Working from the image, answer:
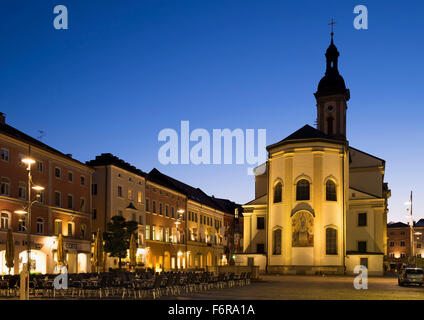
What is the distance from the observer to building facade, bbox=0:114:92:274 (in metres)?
37.5

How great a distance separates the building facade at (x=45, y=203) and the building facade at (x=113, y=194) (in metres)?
1.71

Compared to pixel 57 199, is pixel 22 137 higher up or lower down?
higher up

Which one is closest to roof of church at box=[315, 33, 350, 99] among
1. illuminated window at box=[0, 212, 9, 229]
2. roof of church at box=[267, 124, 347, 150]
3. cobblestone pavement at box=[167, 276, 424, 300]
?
roof of church at box=[267, 124, 347, 150]

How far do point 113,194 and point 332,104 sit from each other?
29.4 m

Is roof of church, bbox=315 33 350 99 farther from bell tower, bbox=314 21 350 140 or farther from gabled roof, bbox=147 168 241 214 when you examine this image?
gabled roof, bbox=147 168 241 214

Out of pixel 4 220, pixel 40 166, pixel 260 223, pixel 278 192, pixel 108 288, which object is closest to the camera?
pixel 108 288

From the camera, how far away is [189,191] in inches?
3118

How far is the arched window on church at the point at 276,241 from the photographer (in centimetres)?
5069

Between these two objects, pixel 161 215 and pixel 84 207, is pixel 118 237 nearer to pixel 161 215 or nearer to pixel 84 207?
pixel 84 207

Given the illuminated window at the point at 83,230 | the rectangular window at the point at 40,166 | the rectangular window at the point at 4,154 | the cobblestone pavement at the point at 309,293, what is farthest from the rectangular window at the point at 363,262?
the rectangular window at the point at 4,154

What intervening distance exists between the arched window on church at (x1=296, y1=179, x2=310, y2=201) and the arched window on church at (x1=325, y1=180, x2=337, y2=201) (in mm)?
1763

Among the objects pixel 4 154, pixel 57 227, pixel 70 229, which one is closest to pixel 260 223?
pixel 70 229
